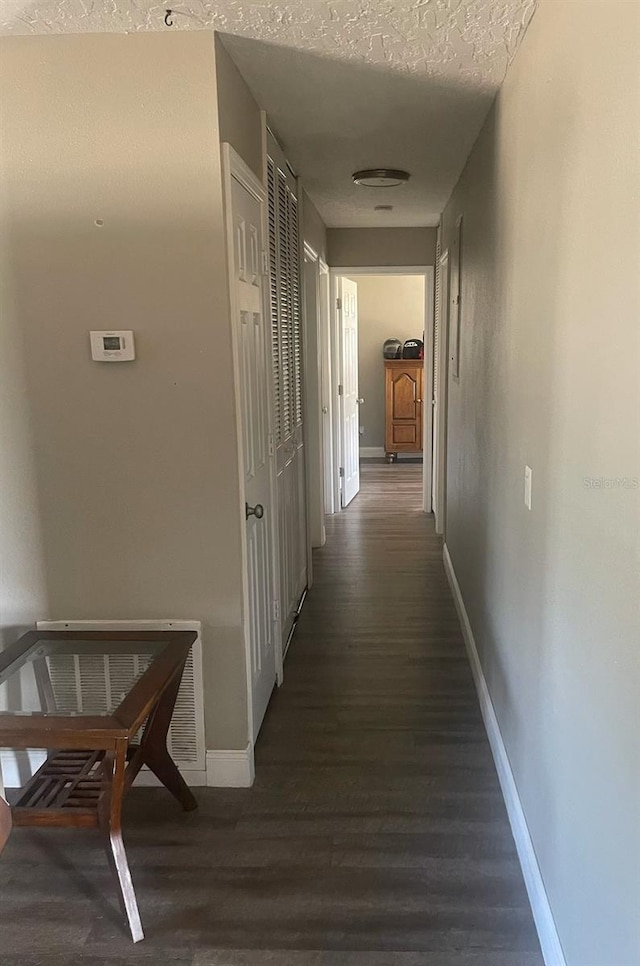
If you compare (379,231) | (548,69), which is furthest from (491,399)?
(379,231)

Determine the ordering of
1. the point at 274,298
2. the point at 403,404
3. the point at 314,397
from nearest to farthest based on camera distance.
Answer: the point at 274,298 < the point at 314,397 < the point at 403,404

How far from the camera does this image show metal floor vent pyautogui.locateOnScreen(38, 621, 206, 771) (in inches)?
83.8

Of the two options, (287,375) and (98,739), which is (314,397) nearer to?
(287,375)

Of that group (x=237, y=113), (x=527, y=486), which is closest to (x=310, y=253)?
(x=237, y=113)

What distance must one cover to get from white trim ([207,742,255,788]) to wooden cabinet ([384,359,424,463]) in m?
6.12

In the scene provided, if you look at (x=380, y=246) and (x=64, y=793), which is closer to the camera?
(x=64, y=793)

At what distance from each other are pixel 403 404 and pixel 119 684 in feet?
21.0

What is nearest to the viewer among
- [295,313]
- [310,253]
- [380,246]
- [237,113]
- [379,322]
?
[237,113]

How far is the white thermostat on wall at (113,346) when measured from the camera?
2.19 m

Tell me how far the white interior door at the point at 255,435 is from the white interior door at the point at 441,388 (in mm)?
2295

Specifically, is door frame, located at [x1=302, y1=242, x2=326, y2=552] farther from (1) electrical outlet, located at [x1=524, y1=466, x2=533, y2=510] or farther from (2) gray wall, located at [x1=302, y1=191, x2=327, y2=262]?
(1) electrical outlet, located at [x1=524, y1=466, x2=533, y2=510]

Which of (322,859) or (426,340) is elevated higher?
(426,340)

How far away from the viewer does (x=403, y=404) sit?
26.8 feet

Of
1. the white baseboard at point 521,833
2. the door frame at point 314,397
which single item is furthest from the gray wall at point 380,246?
the white baseboard at point 521,833
